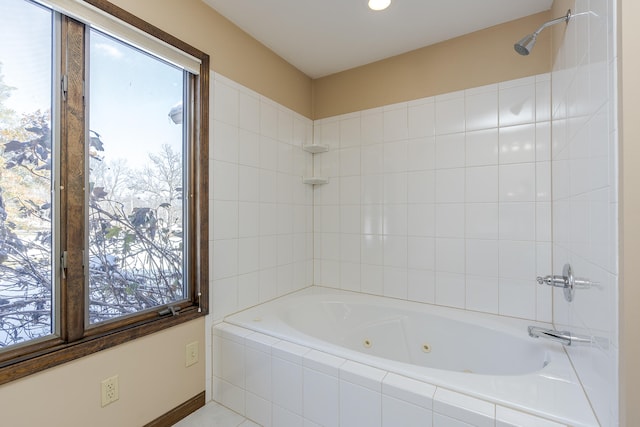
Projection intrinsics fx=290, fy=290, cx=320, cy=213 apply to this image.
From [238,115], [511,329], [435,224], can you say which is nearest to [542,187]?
[435,224]

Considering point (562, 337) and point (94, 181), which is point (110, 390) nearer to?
point (94, 181)

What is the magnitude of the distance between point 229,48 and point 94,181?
117 centimetres

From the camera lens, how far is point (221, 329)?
171 cm

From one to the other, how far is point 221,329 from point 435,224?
1.58 metres

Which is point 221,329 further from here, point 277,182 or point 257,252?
point 277,182

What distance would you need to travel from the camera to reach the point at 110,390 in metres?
1.30

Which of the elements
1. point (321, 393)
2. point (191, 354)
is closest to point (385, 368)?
point (321, 393)

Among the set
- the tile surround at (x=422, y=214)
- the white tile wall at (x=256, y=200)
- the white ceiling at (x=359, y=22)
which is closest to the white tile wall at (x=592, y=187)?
the tile surround at (x=422, y=214)

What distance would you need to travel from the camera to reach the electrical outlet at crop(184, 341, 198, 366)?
5.34 ft

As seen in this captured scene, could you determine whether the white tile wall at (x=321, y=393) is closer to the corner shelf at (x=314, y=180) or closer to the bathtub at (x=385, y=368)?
the bathtub at (x=385, y=368)

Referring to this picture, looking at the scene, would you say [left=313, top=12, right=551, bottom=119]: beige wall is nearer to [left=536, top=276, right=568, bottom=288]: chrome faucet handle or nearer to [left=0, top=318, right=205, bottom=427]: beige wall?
[left=536, top=276, right=568, bottom=288]: chrome faucet handle

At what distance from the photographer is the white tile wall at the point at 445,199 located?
1.79m

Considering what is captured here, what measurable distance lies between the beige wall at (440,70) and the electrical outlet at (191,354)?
6.70 ft

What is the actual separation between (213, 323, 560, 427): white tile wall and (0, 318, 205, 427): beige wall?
0.64ft
